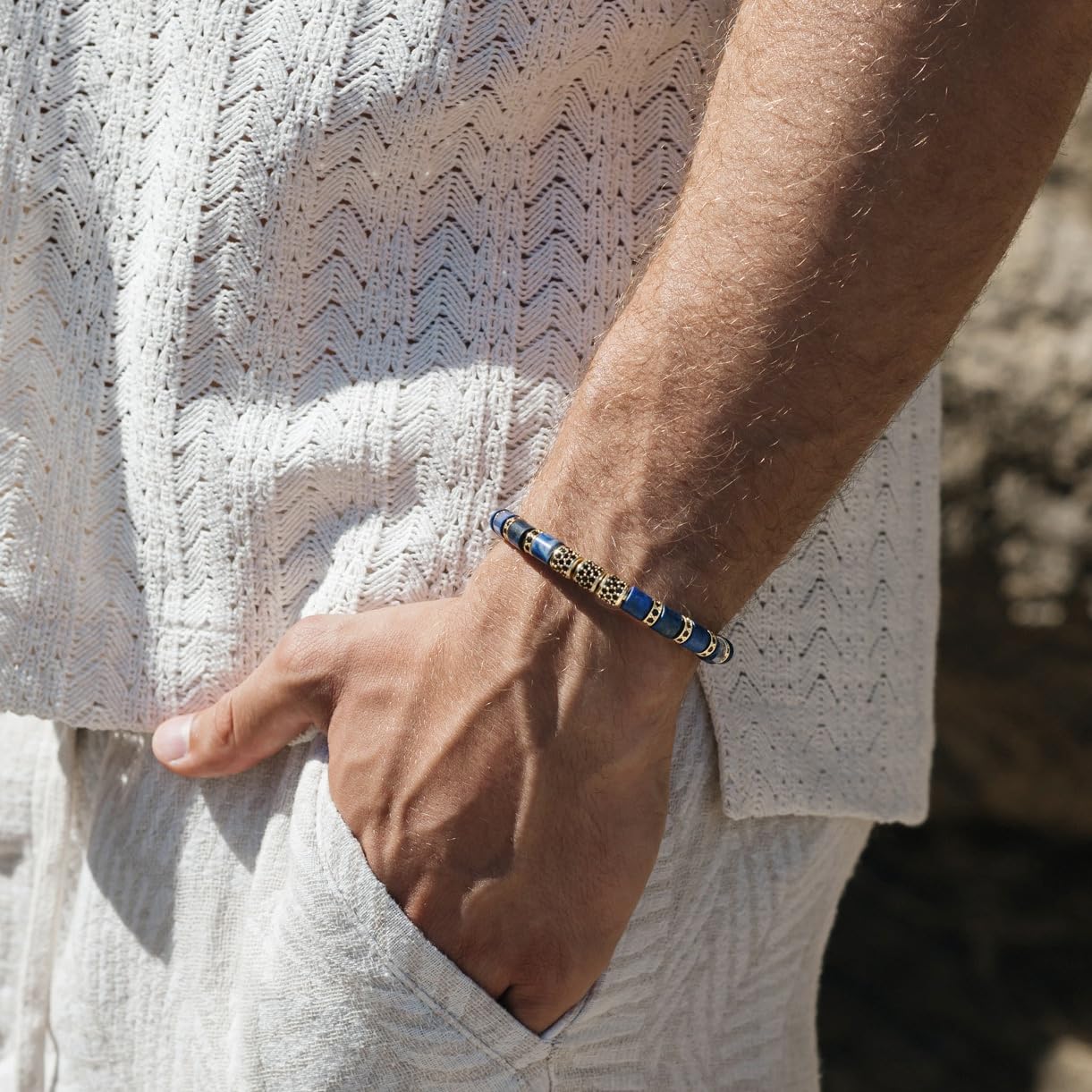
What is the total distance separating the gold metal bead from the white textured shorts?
172 millimetres

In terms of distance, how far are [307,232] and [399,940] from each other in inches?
24.9

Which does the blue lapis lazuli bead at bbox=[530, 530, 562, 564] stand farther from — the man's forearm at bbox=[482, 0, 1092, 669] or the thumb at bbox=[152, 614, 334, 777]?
the thumb at bbox=[152, 614, 334, 777]

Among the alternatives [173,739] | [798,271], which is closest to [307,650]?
[173,739]

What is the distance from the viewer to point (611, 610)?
927mm

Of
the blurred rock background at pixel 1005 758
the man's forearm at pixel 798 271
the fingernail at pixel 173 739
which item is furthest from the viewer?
the blurred rock background at pixel 1005 758

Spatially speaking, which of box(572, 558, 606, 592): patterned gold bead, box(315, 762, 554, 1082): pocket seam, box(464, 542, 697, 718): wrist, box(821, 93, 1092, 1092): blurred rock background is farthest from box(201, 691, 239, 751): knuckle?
box(821, 93, 1092, 1092): blurred rock background

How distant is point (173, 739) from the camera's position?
3.55 ft

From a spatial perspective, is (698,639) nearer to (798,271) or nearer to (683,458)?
(683,458)

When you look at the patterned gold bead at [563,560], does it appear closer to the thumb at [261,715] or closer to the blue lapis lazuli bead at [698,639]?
the blue lapis lazuli bead at [698,639]

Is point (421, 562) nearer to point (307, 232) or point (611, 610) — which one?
point (611, 610)

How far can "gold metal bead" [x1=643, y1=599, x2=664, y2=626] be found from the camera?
35.4 inches

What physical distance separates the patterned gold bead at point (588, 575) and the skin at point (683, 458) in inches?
0.8

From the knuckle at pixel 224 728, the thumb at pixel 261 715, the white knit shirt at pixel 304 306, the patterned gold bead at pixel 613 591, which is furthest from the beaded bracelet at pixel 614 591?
the knuckle at pixel 224 728

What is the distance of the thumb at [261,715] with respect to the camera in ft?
3.27
